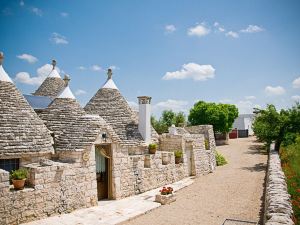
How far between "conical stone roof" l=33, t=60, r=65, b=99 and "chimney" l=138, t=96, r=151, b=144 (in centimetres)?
666

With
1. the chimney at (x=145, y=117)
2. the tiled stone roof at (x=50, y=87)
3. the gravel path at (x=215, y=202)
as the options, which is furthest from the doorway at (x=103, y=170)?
the tiled stone roof at (x=50, y=87)

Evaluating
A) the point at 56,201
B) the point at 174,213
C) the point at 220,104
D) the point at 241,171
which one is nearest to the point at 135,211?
the point at 174,213

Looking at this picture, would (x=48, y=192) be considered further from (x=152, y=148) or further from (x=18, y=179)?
(x=152, y=148)

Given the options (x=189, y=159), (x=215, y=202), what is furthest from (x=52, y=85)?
(x=215, y=202)

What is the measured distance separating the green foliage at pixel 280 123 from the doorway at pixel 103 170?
47.3 ft

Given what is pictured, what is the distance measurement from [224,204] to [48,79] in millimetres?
13887

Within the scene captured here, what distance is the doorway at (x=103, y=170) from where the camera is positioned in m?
12.1

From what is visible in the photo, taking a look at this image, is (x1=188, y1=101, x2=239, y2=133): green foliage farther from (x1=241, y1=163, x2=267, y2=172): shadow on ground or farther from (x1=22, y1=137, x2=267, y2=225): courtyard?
(x1=22, y1=137, x2=267, y2=225): courtyard

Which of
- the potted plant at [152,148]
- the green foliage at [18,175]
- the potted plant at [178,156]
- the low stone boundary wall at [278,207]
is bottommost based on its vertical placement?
the low stone boundary wall at [278,207]

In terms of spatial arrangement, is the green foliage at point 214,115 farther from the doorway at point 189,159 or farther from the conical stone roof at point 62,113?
the conical stone roof at point 62,113

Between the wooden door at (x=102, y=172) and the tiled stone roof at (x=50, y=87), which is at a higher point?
the tiled stone roof at (x=50, y=87)

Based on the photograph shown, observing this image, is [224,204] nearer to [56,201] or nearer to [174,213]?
[174,213]

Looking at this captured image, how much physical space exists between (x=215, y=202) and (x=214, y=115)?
2870cm

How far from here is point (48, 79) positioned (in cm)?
1884
